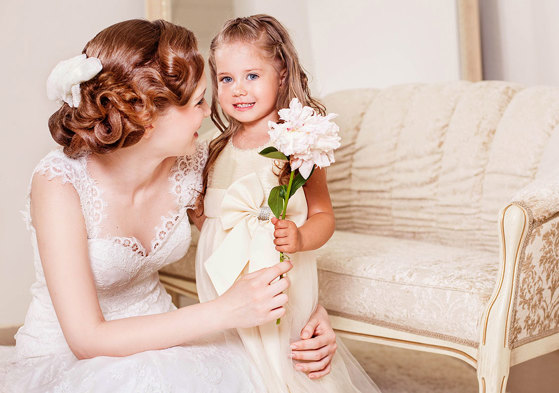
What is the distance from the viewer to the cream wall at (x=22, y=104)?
3.79 m

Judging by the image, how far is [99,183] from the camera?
185 centimetres

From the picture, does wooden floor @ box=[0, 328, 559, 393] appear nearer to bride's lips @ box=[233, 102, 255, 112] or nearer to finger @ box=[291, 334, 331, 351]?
finger @ box=[291, 334, 331, 351]

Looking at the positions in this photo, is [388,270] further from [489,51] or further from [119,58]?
[489,51]

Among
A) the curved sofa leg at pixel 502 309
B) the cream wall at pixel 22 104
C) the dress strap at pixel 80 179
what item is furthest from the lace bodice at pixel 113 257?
the cream wall at pixel 22 104

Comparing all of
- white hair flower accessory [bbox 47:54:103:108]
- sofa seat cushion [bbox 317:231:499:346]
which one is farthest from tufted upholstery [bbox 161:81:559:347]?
white hair flower accessory [bbox 47:54:103:108]

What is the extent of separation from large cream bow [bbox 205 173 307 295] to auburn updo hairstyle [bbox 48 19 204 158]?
0.32 metres

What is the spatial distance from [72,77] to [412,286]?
144cm

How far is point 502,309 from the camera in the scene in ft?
7.27

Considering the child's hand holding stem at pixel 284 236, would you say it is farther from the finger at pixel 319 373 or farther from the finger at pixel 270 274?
the finger at pixel 319 373

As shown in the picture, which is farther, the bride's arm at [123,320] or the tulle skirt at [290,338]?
the tulle skirt at [290,338]

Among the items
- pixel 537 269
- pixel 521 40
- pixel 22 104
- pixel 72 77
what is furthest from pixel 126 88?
pixel 521 40

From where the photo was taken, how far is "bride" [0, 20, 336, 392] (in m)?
1.62

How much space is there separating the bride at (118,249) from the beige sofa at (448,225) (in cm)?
67

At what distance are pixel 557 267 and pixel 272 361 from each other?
1.12 metres
